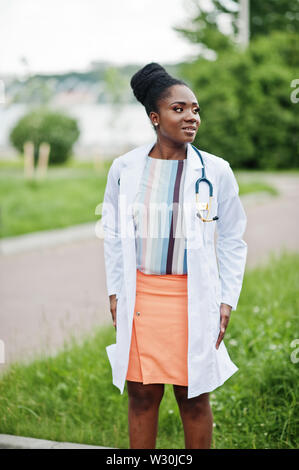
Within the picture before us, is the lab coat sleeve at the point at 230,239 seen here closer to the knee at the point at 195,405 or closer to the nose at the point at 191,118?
the nose at the point at 191,118

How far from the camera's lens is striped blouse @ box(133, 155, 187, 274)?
249cm

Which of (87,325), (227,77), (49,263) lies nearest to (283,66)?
(227,77)

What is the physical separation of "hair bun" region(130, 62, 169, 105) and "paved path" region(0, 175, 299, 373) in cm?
194

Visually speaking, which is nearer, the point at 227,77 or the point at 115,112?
the point at 227,77

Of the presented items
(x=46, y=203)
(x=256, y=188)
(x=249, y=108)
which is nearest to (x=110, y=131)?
(x=249, y=108)

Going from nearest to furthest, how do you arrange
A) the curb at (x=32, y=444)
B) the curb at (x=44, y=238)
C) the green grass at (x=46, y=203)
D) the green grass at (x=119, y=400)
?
the curb at (x=32, y=444), the green grass at (x=119, y=400), the curb at (x=44, y=238), the green grass at (x=46, y=203)

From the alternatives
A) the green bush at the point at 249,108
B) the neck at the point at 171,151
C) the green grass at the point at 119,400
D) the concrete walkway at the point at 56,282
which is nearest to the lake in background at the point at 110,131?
the green bush at the point at 249,108

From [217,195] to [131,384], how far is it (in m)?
0.89

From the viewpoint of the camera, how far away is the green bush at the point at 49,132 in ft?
78.4

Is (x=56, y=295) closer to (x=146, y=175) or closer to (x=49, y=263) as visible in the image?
(x=49, y=263)

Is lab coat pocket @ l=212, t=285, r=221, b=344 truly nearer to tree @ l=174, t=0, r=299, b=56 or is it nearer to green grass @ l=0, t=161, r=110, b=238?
green grass @ l=0, t=161, r=110, b=238

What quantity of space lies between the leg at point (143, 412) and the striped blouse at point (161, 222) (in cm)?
52

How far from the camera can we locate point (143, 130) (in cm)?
3262

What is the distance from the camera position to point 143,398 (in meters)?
Result: 2.65
